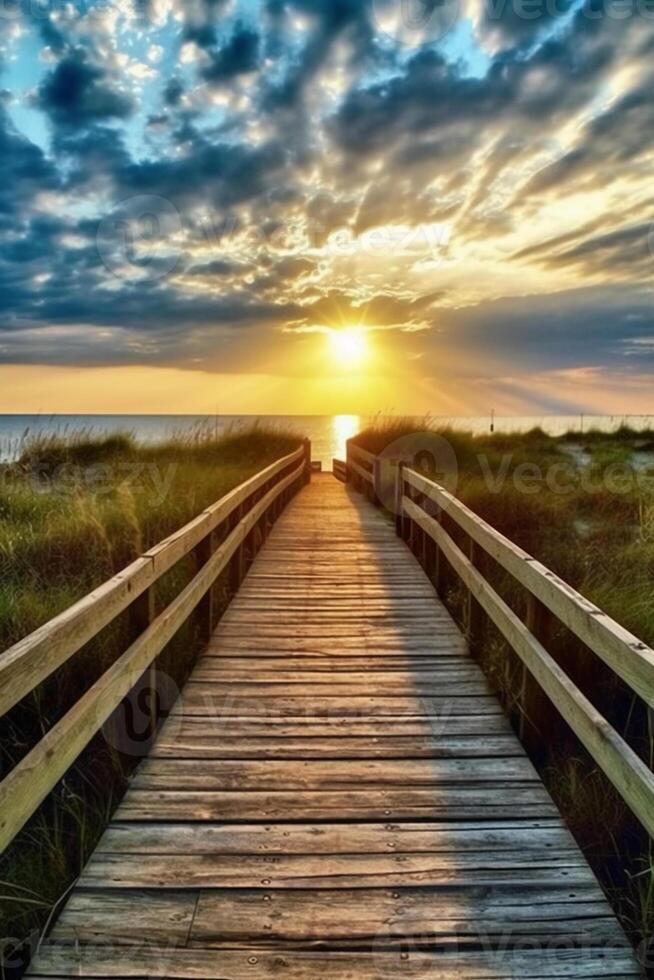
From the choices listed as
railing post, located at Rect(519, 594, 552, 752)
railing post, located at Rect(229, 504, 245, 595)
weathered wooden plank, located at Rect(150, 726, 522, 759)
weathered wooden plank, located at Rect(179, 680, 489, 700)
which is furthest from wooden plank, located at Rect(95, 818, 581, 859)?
railing post, located at Rect(229, 504, 245, 595)

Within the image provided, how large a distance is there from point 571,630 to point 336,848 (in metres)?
1.62

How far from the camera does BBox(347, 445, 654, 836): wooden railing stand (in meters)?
2.22

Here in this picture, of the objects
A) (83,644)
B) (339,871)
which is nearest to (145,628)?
(83,644)

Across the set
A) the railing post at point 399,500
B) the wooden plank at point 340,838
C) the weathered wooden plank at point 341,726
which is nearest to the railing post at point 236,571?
the weathered wooden plank at point 341,726

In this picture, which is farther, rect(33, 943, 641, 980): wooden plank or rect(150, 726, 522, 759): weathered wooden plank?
rect(150, 726, 522, 759): weathered wooden plank

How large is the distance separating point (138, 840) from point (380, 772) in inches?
45.4

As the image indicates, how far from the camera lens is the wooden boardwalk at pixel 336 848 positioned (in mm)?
2070

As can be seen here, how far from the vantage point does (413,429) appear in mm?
15906

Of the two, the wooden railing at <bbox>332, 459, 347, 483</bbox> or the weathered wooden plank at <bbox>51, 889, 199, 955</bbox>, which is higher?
the wooden railing at <bbox>332, 459, 347, 483</bbox>

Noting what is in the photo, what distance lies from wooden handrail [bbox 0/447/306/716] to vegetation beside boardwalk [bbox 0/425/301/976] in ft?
2.41

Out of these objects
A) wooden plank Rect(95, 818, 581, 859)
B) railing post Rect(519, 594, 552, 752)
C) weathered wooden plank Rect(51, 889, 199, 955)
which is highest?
railing post Rect(519, 594, 552, 752)

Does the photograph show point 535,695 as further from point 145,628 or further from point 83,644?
point 83,644

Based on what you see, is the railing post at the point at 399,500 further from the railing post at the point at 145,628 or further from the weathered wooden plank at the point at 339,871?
the weathered wooden plank at the point at 339,871

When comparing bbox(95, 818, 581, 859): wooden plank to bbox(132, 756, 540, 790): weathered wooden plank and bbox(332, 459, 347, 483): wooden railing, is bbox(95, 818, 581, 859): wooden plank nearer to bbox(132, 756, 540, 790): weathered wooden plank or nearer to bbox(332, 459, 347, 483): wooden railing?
bbox(132, 756, 540, 790): weathered wooden plank
